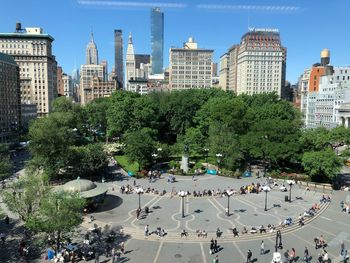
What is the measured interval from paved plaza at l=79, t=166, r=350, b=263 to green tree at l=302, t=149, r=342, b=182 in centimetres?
359

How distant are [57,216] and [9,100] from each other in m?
80.6

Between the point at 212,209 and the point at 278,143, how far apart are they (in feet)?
76.9

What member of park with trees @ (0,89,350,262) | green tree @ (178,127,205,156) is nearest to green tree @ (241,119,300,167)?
park with trees @ (0,89,350,262)

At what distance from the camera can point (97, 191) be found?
1475 inches

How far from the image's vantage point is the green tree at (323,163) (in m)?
47.5

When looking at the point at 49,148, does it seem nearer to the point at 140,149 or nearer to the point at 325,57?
the point at 140,149

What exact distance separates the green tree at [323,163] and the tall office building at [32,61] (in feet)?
377

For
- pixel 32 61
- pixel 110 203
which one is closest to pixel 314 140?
pixel 110 203

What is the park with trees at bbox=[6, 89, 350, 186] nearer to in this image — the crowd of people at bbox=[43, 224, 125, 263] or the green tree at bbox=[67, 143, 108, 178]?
the green tree at bbox=[67, 143, 108, 178]

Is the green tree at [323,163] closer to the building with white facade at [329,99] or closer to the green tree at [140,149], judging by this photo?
the green tree at [140,149]

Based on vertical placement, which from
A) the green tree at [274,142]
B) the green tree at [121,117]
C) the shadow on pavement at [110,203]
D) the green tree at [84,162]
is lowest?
the shadow on pavement at [110,203]

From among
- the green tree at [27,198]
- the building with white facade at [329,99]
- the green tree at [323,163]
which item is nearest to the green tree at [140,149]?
the green tree at [27,198]

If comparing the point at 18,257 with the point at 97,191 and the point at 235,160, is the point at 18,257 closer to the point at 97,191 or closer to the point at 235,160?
the point at 97,191

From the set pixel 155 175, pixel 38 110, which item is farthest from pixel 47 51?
pixel 155 175
